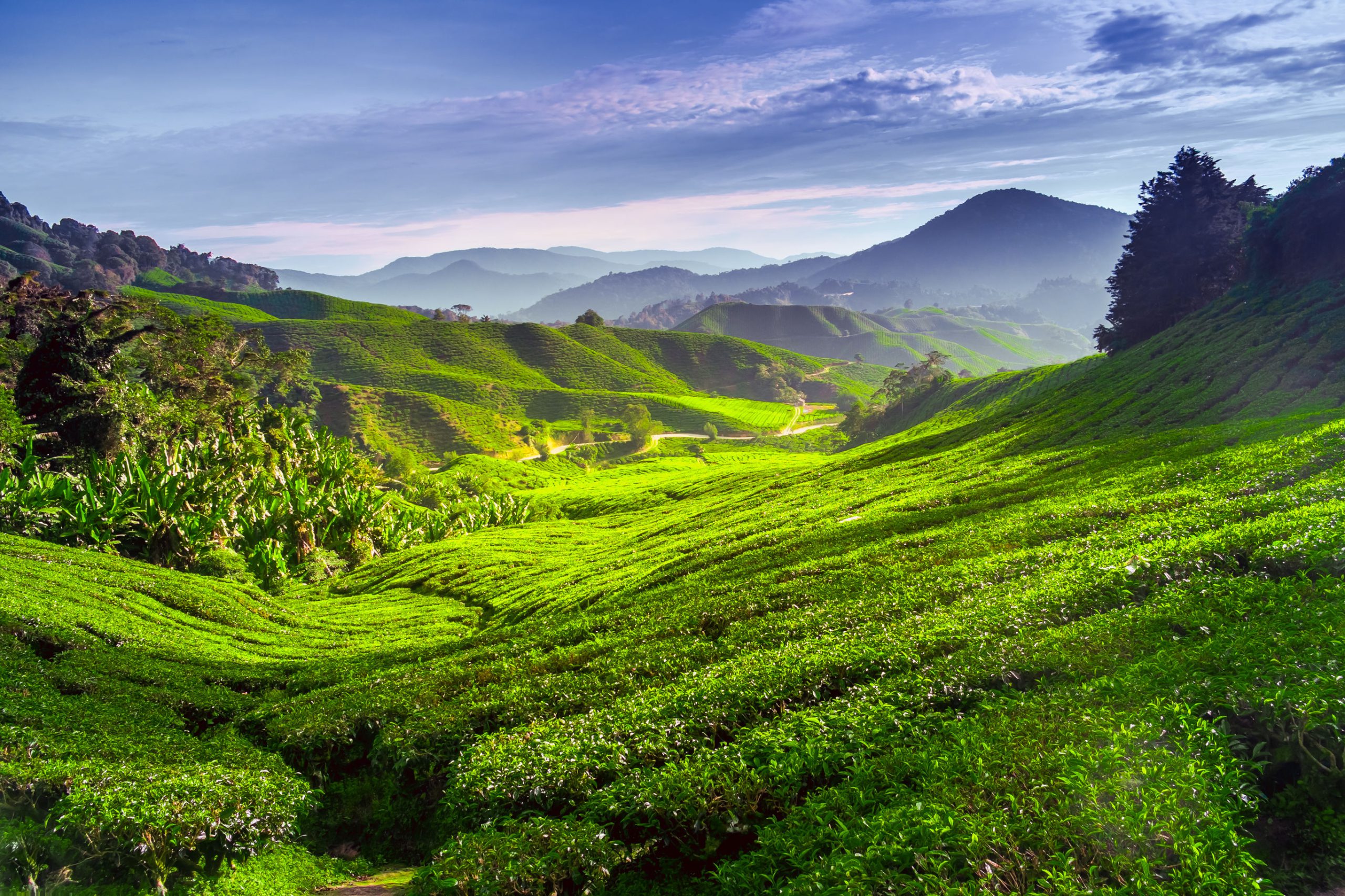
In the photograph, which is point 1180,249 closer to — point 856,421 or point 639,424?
point 856,421

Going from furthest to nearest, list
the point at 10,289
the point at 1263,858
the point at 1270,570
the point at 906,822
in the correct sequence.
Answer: the point at 10,289, the point at 1270,570, the point at 906,822, the point at 1263,858

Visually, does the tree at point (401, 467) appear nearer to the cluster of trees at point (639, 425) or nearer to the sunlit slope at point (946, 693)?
the cluster of trees at point (639, 425)

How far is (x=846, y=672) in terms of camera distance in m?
12.2

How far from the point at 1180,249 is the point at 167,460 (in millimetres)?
90457

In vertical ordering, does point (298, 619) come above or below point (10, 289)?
below

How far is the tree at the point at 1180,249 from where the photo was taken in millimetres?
65062

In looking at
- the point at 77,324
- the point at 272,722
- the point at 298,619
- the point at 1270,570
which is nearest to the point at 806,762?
the point at 1270,570

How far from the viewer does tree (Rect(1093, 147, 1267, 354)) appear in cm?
6506

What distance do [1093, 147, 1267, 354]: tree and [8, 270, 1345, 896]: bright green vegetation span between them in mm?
49249

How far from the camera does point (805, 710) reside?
36.6 ft

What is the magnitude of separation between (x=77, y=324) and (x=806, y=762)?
4938cm

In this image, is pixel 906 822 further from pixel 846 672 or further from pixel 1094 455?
pixel 1094 455

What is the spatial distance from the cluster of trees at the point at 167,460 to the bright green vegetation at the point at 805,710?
5.11 metres

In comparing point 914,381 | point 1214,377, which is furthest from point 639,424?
point 1214,377
